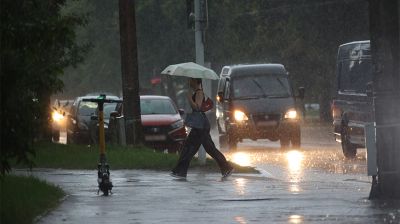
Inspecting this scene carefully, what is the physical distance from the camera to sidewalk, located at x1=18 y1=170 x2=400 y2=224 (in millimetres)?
13133

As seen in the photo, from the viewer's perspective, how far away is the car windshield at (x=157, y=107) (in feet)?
106

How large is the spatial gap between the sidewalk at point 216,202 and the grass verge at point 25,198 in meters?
0.19

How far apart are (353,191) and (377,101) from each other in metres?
2.04

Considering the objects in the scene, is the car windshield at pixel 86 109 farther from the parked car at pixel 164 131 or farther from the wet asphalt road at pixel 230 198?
the wet asphalt road at pixel 230 198

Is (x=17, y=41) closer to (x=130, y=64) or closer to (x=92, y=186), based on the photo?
(x=92, y=186)

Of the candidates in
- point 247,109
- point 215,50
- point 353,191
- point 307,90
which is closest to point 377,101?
point 353,191

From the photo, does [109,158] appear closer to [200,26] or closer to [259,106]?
[200,26]

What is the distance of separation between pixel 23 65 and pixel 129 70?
56.3ft

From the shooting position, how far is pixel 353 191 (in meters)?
16.7

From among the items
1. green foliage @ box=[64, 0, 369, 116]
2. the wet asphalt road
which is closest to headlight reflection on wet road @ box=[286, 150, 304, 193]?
the wet asphalt road

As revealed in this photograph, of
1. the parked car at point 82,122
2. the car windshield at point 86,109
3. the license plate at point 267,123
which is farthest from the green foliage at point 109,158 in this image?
the car windshield at point 86,109

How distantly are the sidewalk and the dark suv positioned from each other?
12247 millimetres

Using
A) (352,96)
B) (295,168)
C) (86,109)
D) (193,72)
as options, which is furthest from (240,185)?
(86,109)

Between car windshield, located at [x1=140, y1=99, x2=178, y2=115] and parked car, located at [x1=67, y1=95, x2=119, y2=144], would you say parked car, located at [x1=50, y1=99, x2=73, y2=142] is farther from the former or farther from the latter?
car windshield, located at [x1=140, y1=99, x2=178, y2=115]
